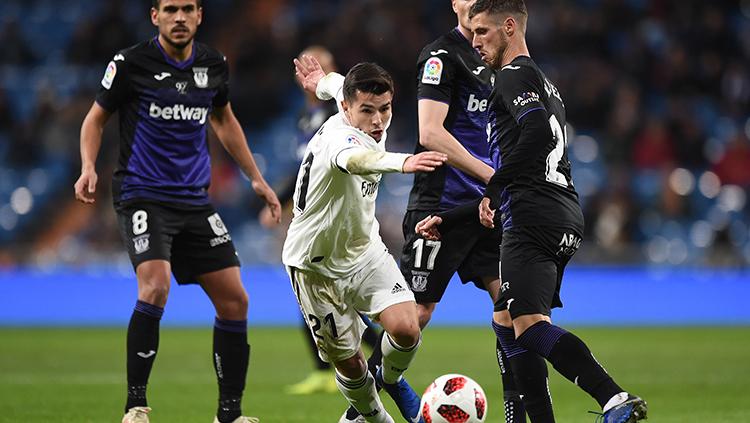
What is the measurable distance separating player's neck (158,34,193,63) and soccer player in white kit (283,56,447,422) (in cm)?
136

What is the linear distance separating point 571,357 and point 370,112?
1538 mm

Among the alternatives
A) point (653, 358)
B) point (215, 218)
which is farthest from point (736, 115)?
point (215, 218)

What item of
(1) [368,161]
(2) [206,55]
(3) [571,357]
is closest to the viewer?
(1) [368,161]

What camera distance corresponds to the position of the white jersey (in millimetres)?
5840

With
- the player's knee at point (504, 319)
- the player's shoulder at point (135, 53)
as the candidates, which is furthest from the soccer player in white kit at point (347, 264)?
the player's shoulder at point (135, 53)

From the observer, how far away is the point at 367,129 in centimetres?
574

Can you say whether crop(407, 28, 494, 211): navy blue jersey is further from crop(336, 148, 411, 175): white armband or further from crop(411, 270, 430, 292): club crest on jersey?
crop(336, 148, 411, 175): white armband

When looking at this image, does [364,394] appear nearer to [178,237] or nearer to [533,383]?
[533,383]

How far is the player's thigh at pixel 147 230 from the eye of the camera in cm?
664

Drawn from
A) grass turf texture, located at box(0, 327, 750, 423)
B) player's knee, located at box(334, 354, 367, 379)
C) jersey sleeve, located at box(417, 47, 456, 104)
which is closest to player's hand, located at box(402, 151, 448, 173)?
player's knee, located at box(334, 354, 367, 379)

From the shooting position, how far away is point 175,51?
704 cm

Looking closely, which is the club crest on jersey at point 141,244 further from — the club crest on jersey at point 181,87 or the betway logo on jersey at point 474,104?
the betway logo on jersey at point 474,104

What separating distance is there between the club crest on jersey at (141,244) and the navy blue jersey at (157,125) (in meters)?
0.27

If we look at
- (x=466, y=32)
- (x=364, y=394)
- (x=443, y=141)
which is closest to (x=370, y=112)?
(x=443, y=141)
